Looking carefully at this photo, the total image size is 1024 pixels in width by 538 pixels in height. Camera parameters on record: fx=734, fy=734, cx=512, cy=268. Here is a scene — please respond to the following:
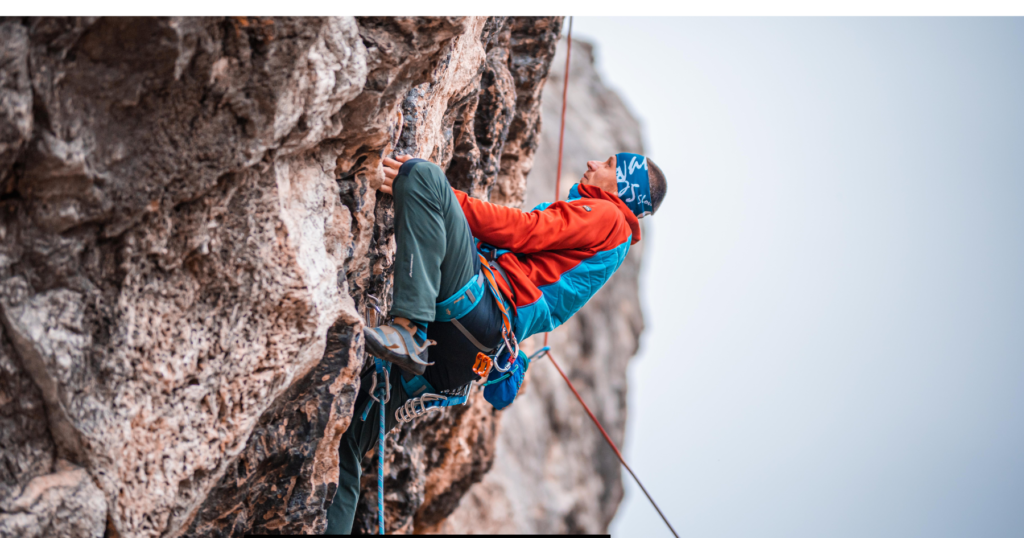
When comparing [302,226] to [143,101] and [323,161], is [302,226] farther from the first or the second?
[143,101]

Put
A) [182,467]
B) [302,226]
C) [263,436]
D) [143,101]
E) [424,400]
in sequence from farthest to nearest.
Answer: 1. [424,400]
2. [263,436]
3. [302,226]
4. [182,467]
5. [143,101]

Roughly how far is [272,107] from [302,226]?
69 centimetres

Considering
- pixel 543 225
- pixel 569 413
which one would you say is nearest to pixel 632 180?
pixel 543 225

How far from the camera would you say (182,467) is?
321 centimetres

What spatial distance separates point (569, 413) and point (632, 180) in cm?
1297

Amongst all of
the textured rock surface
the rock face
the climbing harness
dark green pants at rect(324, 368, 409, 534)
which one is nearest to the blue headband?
the climbing harness

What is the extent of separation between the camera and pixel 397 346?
134 inches

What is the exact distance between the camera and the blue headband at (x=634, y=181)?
4.40 m

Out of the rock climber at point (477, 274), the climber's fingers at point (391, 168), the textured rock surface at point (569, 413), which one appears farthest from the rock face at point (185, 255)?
the textured rock surface at point (569, 413)

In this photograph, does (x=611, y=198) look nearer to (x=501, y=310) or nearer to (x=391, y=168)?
(x=501, y=310)

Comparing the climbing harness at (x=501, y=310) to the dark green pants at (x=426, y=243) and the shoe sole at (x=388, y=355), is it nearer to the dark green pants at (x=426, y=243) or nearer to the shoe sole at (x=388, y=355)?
the dark green pants at (x=426, y=243)

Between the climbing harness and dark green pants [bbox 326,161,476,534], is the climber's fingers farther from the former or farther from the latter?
the climbing harness

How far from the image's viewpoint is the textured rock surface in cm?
1391

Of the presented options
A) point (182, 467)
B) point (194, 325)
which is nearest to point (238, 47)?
point (194, 325)
